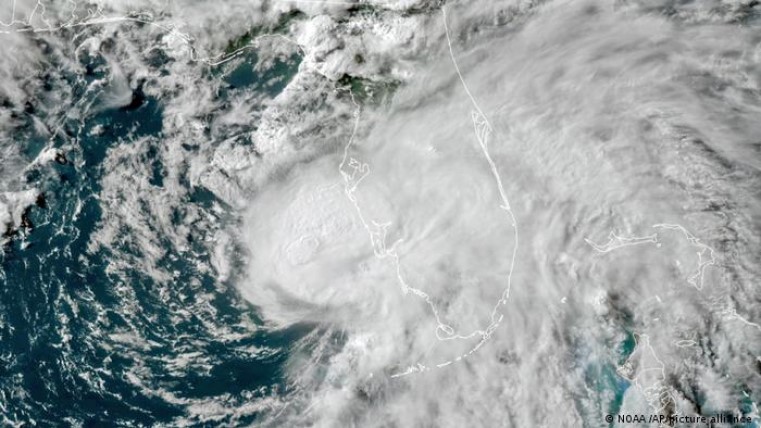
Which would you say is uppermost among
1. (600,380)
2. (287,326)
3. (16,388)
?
(16,388)

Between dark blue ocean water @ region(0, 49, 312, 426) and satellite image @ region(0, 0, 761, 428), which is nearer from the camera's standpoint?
satellite image @ region(0, 0, 761, 428)

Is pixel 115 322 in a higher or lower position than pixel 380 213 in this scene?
lower

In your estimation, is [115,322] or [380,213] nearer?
[380,213]

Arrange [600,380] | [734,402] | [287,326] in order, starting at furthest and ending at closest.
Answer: [287,326]
[600,380]
[734,402]

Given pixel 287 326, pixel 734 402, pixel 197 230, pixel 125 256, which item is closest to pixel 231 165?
pixel 197 230

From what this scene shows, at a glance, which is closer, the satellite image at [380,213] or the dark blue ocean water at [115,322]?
the satellite image at [380,213]

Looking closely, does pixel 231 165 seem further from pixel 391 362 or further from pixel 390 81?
pixel 391 362

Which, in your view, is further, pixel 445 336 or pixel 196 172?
A: pixel 196 172

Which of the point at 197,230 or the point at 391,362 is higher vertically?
the point at 197,230
